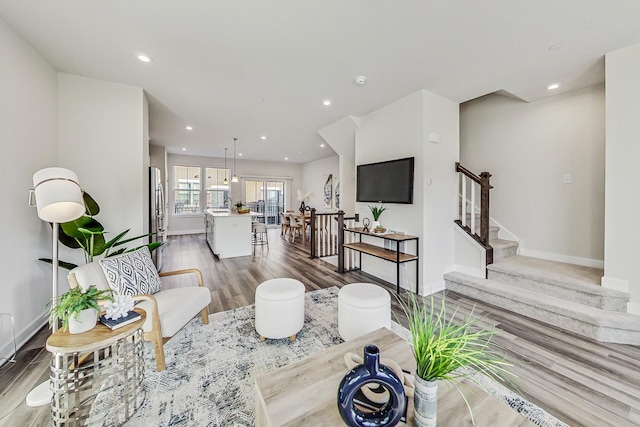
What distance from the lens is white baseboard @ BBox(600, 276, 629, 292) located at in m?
2.40

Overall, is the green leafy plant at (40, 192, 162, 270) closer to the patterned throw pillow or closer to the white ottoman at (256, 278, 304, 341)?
the patterned throw pillow

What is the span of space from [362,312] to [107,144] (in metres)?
3.62

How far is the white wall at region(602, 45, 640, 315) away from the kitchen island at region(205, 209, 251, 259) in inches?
223

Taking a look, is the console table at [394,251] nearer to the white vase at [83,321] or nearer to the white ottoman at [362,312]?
the white ottoman at [362,312]

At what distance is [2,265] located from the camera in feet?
6.70

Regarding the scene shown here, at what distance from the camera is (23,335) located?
223 cm

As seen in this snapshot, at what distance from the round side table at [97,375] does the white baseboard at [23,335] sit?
45.8 inches

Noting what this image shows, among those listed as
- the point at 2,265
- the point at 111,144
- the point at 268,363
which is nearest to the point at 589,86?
the point at 268,363

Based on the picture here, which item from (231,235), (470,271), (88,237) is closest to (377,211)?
(470,271)

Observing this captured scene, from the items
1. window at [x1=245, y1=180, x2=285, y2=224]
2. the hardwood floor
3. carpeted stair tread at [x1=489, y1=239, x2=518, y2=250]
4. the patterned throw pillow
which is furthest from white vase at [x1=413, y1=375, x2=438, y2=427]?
window at [x1=245, y1=180, x2=285, y2=224]

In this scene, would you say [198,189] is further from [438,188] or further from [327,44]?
[438,188]

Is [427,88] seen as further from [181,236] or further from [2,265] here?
[181,236]

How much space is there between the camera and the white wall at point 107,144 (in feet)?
9.54

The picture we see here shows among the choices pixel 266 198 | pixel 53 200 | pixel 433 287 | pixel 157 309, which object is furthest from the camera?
pixel 266 198
